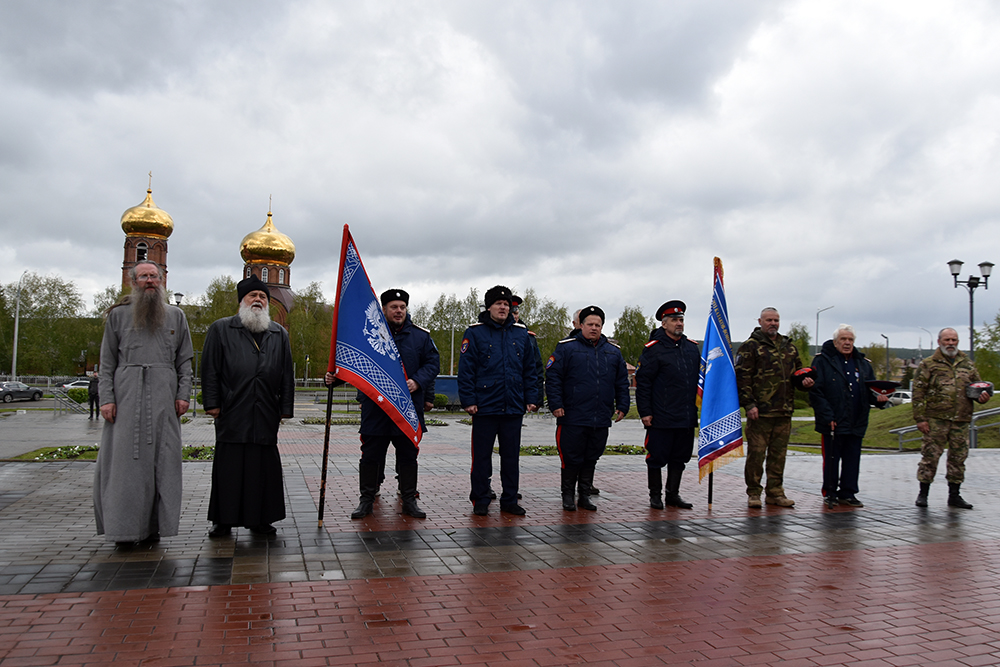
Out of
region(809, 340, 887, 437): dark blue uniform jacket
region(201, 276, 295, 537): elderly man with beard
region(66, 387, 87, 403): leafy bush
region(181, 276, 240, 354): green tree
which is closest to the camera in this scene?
region(201, 276, 295, 537): elderly man with beard

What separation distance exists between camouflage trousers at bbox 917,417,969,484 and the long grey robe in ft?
25.2

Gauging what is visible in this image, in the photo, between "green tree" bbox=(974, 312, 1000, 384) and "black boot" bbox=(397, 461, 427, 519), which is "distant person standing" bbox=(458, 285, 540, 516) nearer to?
"black boot" bbox=(397, 461, 427, 519)

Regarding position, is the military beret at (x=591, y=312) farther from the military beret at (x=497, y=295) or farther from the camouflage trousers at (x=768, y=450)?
the camouflage trousers at (x=768, y=450)

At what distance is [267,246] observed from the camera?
234ft

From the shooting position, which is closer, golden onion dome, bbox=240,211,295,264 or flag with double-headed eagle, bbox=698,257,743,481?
flag with double-headed eagle, bbox=698,257,743,481

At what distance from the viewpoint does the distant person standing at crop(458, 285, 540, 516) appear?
23.8 feet

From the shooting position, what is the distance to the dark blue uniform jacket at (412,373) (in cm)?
709

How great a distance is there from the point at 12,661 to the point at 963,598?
17.8 feet

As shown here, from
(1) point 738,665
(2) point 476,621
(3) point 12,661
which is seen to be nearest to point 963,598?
(1) point 738,665

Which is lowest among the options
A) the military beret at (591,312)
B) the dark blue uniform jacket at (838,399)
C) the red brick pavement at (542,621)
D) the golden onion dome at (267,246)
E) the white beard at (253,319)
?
the red brick pavement at (542,621)

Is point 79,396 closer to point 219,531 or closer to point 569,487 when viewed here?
point 219,531

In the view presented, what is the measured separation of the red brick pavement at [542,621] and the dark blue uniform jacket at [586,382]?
240 cm

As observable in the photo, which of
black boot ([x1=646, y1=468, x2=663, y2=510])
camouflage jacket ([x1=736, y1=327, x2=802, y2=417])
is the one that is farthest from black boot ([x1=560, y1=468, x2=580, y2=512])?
camouflage jacket ([x1=736, y1=327, x2=802, y2=417])

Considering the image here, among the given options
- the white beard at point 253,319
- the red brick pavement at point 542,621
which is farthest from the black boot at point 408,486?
the red brick pavement at point 542,621
